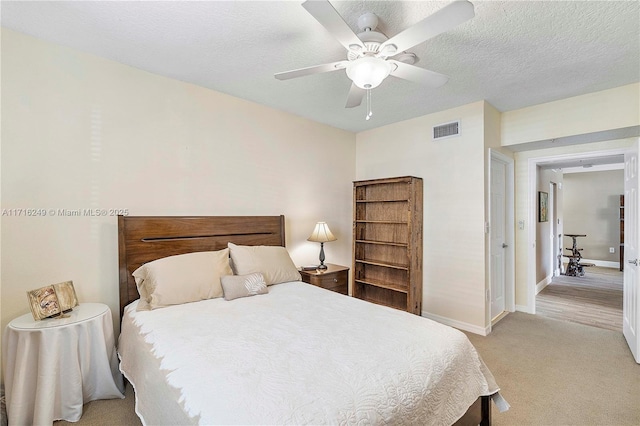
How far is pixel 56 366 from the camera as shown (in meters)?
1.81

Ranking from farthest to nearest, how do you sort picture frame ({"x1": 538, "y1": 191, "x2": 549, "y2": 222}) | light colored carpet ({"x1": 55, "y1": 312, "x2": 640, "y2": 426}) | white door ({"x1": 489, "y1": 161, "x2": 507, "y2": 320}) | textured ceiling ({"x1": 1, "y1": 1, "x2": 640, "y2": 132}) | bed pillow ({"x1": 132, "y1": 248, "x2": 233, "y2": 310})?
picture frame ({"x1": 538, "y1": 191, "x2": 549, "y2": 222})
white door ({"x1": 489, "y1": 161, "x2": 507, "y2": 320})
bed pillow ({"x1": 132, "y1": 248, "x2": 233, "y2": 310})
light colored carpet ({"x1": 55, "y1": 312, "x2": 640, "y2": 426})
textured ceiling ({"x1": 1, "y1": 1, "x2": 640, "y2": 132})

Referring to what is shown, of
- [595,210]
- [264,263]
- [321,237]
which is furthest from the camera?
[595,210]

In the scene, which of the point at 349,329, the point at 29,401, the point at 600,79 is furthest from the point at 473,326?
the point at 29,401

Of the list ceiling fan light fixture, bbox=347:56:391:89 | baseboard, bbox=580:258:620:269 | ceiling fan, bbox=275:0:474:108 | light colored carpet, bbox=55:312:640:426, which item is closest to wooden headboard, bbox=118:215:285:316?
light colored carpet, bbox=55:312:640:426

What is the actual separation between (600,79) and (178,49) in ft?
12.2

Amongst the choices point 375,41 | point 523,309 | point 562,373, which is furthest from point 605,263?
point 375,41

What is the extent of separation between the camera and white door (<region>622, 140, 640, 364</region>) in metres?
2.73

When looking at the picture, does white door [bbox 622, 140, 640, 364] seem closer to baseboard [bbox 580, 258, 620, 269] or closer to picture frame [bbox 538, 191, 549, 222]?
picture frame [bbox 538, 191, 549, 222]

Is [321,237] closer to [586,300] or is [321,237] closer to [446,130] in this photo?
[446,130]

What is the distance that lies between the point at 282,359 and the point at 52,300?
168 centimetres

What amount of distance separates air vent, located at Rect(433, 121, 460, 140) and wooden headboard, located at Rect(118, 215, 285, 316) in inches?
89.0

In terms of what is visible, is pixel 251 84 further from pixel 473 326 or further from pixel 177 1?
pixel 473 326

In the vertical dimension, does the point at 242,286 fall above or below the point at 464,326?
above

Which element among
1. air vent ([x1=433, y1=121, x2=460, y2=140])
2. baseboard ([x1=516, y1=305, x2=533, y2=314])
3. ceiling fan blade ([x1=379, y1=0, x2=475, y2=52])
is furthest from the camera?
baseboard ([x1=516, y1=305, x2=533, y2=314])
